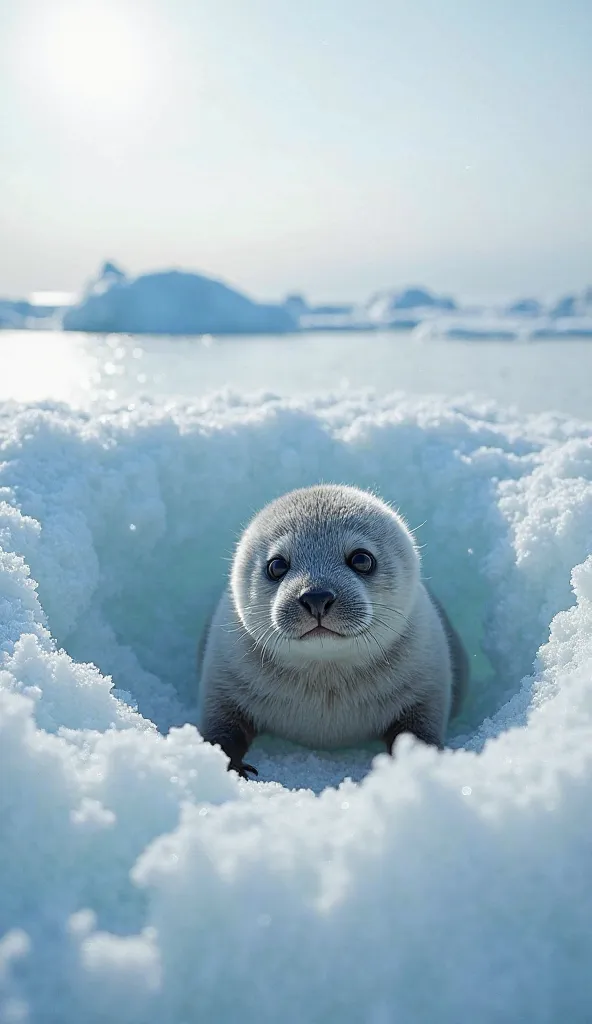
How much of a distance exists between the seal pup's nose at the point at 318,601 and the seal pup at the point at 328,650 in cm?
14

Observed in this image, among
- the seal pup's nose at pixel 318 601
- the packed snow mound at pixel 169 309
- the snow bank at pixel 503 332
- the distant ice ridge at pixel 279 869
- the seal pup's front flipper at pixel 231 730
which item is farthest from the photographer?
the snow bank at pixel 503 332

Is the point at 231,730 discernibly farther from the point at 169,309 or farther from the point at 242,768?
the point at 169,309

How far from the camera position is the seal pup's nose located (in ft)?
7.36

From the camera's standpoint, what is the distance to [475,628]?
390cm

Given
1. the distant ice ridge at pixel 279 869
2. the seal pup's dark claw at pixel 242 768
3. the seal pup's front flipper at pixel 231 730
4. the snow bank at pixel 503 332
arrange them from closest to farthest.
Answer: the distant ice ridge at pixel 279 869 < the seal pup's dark claw at pixel 242 768 < the seal pup's front flipper at pixel 231 730 < the snow bank at pixel 503 332

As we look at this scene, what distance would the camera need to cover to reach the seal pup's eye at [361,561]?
99.4 inches

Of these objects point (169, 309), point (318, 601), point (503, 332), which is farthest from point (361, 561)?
point (503, 332)

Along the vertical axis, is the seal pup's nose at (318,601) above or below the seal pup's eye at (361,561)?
below

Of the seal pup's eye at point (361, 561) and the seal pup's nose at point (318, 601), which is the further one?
the seal pup's eye at point (361, 561)

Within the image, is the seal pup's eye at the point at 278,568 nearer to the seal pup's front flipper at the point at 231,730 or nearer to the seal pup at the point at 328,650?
the seal pup at the point at 328,650

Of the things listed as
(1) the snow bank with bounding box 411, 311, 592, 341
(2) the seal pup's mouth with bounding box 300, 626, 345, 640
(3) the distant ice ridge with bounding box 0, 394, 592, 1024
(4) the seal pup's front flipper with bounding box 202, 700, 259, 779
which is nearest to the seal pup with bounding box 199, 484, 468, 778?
(4) the seal pup's front flipper with bounding box 202, 700, 259, 779

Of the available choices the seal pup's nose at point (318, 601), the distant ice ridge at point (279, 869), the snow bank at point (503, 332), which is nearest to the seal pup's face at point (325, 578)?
the seal pup's nose at point (318, 601)

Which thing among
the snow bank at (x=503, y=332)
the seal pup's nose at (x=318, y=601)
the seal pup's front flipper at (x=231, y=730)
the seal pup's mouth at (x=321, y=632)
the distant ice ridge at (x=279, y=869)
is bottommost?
the seal pup's front flipper at (x=231, y=730)

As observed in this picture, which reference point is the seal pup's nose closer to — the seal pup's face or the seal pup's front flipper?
the seal pup's face
